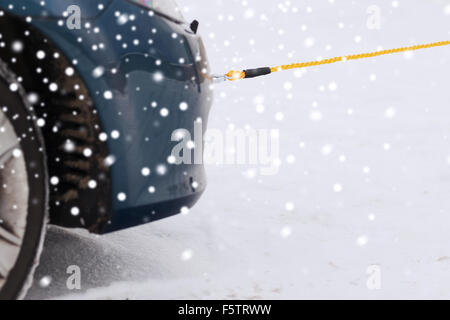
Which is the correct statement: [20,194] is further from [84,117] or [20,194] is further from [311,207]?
[311,207]

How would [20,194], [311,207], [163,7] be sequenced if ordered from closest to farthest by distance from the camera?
[20,194]
[163,7]
[311,207]

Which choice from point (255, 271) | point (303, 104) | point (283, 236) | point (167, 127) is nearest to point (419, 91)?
point (303, 104)

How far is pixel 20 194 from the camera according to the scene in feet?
7.02

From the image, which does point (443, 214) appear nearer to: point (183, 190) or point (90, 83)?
point (183, 190)

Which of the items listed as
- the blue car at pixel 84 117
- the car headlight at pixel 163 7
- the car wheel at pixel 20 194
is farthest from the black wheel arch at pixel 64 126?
the car headlight at pixel 163 7

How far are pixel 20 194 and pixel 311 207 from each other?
7.59 feet

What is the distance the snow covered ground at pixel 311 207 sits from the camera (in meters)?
2.82

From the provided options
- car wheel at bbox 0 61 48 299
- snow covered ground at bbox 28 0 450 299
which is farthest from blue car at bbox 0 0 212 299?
snow covered ground at bbox 28 0 450 299

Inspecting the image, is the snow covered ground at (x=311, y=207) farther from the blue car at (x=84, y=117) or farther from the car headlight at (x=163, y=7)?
the car headlight at (x=163, y=7)

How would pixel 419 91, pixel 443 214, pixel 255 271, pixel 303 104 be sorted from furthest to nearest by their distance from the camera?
pixel 419 91
pixel 303 104
pixel 443 214
pixel 255 271

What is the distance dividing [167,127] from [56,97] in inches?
16.1

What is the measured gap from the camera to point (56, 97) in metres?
2.23

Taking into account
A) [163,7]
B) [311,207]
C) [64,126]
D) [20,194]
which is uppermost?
[163,7]

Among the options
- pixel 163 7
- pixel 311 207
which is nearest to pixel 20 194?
pixel 163 7
